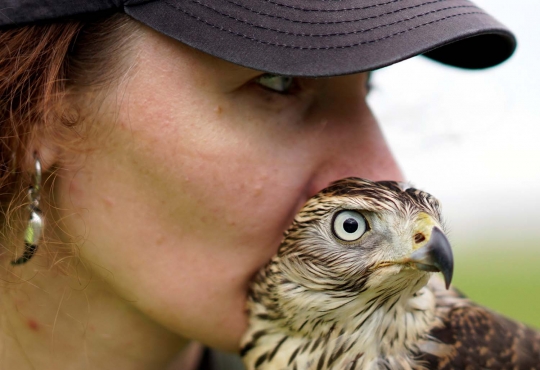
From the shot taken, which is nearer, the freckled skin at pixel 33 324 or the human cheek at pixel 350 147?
the human cheek at pixel 350 147

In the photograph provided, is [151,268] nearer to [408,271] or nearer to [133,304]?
[133,304]

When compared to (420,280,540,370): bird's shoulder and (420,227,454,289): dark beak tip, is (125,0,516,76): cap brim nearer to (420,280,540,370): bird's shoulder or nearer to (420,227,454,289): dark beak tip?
(420,227,454,289): dark beak tip

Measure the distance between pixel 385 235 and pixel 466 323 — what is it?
57 centimetres

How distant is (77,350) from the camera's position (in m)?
2.38

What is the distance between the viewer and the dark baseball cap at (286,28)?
1766 mm

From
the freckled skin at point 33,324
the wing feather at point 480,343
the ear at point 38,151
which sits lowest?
the freckled skin at point 33,324

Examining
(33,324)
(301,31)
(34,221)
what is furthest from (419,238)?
(33,324)

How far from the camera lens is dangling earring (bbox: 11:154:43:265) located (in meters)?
1.95

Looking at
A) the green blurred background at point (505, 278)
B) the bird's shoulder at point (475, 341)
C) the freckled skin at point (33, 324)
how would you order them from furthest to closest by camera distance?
the green blurred background at point (505, 278) → the freckled skin at point (33, 324) → the bird's shoulder at point (475, 341)

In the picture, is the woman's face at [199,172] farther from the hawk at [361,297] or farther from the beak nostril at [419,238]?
the beak nostril at [419,238]

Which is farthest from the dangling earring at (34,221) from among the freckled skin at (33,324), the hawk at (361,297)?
the hawk at (361,297)

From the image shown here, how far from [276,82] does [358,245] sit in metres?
0.60

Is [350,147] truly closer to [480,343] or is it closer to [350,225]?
[350,225]

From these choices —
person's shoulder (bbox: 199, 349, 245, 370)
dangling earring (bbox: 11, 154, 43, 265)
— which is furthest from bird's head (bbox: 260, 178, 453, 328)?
person's shoulder (bbox: 199, 349, 245, 370)
